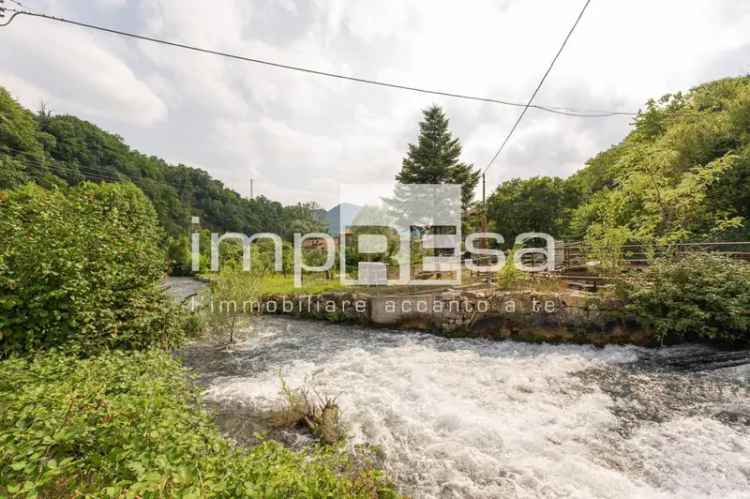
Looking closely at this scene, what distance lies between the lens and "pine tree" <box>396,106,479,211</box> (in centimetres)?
2059

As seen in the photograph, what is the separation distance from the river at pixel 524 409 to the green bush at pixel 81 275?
2.02m

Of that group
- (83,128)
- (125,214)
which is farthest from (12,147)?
(125,214)

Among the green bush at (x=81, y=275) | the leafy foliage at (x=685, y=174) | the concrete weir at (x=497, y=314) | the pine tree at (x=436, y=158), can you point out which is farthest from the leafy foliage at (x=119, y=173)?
the leafy foliage at (x=685, y=174)

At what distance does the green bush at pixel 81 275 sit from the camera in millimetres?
3264

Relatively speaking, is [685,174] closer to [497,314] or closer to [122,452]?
[497,314]

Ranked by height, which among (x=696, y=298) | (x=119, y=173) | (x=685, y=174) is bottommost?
(x=696, y=298)

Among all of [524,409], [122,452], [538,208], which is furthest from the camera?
[538,208]

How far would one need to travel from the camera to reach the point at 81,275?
3.56 m

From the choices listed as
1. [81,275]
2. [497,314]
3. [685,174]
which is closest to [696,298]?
[497,314]

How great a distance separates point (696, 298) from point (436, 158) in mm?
16299

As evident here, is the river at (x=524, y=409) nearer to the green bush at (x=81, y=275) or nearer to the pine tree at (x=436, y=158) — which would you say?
the green bush at (x=81, y=275)

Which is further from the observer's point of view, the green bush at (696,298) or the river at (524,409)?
the green bush at (696,298)

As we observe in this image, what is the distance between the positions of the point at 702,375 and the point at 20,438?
9.33 metres

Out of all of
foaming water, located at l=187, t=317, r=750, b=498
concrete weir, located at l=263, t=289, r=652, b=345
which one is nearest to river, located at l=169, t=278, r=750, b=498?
foaming water, located at l=187, t=317, r=750, b=498
